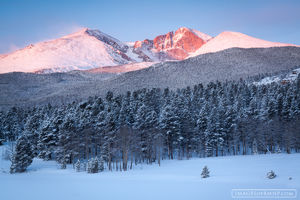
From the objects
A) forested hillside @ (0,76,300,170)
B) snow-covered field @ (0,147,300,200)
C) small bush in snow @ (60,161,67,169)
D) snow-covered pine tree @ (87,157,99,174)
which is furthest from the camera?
forested hillside @ (0,76,300,170)

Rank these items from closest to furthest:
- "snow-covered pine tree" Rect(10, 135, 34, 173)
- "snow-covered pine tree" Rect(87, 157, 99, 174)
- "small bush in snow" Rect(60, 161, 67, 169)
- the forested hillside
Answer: "snow-covered pine tree" Rect(87, 157, 99, 174) → "snow-covered pine tree" Rect(10, 135, 34, 173) → "small bush in snow" Rect(60, 161, 67, 169) → the forested hillside

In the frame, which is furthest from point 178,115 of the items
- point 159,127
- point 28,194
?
point 28,194

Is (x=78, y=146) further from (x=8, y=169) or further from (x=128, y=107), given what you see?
(x=128, y=107)

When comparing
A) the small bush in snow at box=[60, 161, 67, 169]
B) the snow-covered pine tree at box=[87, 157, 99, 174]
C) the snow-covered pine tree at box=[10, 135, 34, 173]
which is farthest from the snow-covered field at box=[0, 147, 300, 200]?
the snow-covered pine tree at box=[87, 157, 99, 174]

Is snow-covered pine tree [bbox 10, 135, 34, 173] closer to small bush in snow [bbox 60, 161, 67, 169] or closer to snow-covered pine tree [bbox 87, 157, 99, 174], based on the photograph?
small bush in snow [bbox 60, 161, 67, 169]

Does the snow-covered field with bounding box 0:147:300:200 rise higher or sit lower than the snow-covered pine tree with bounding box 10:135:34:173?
lower

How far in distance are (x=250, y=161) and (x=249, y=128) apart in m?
11.5

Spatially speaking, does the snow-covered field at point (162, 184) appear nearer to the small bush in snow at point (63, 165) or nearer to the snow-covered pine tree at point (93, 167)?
the small bush in snow at point (63, 165)

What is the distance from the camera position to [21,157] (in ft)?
118

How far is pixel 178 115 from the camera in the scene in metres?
47.2

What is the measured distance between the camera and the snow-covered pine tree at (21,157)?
116 ft

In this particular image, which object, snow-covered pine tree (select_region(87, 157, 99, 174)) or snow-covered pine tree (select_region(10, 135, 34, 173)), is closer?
snow-covered pine tree (select_region(87, 157, 99, 174))

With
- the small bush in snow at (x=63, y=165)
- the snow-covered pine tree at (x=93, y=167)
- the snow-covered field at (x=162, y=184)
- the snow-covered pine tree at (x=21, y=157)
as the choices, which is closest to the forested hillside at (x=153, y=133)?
the snow-covered pine tree at (x=21, y=157)

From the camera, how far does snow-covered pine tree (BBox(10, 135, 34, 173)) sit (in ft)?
116
